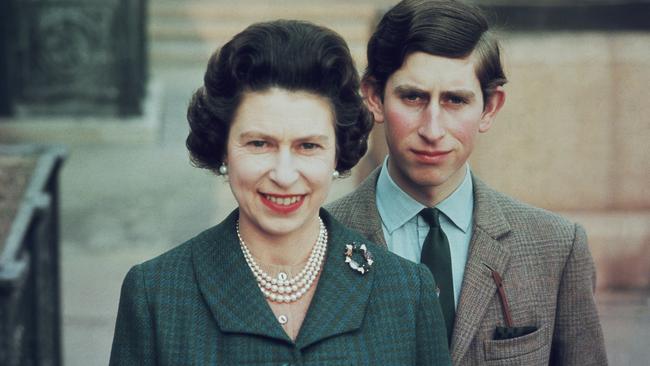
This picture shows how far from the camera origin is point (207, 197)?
930cm

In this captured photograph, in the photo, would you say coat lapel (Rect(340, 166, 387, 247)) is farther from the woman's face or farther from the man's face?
the woman's face

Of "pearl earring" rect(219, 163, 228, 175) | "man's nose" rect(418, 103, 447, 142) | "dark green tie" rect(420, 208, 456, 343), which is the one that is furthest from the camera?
"dark green tie" rect(420, 208, 456, 343)

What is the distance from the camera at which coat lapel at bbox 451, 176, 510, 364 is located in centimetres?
333

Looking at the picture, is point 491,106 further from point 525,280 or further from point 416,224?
point 525,280

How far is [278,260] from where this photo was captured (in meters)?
3.01

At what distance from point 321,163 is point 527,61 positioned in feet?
17.4

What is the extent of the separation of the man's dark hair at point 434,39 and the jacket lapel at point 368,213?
12.0 inches

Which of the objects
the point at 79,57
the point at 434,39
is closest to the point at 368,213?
the point at 434,39

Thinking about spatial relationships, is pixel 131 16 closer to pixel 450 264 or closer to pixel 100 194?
pixel 100 194

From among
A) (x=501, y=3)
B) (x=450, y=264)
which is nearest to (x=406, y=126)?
(x=450, y=264)

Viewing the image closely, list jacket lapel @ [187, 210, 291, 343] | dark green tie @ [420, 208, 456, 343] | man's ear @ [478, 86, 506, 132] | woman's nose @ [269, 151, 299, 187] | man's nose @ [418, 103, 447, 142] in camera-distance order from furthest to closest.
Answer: man's ear @ [478, 86, 506, 132]
dark green tie @ [420, 208, 456, 343]
man's nose @ [418, 103, 447, 142]
jacket lapel @ [187, 210, 291, 343]
woman's nose @ [269, 151, 299, 187]

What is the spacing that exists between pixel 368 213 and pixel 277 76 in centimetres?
Answer: 78

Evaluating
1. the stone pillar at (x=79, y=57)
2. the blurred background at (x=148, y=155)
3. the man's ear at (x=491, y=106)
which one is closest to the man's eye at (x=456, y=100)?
the man's ear at (x=491, y=106)

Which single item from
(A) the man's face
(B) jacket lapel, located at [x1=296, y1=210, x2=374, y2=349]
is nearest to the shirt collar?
(A) the man's face
